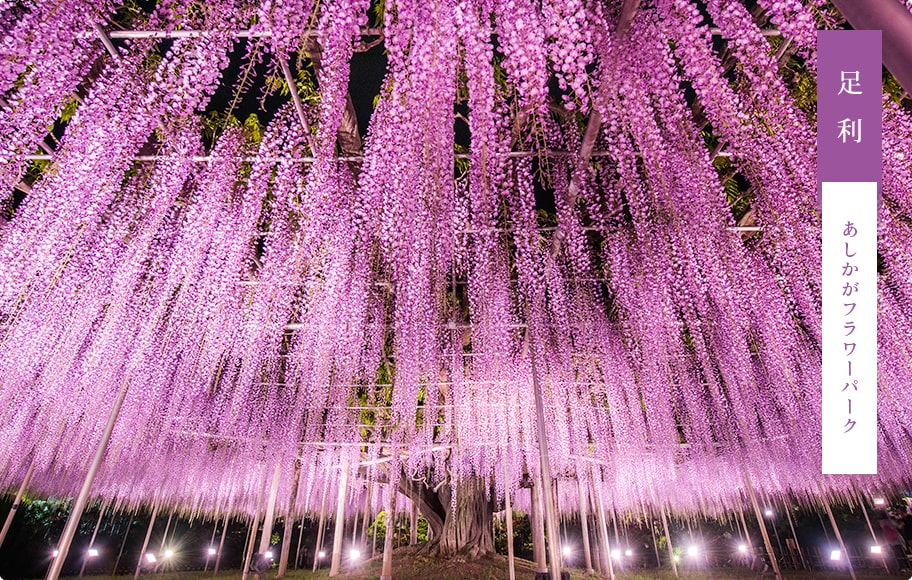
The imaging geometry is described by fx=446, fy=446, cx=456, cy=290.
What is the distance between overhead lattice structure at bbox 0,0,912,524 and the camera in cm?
249

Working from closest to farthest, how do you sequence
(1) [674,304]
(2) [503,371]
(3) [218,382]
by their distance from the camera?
(1) [674,304] < (2) [503,371] < (3) [218,382]

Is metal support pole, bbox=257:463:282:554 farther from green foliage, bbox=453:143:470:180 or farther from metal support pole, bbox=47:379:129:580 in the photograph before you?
green foliage, bbox=453:143:470:180

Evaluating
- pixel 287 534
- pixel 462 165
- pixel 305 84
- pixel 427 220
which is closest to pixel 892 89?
pixel 462 165

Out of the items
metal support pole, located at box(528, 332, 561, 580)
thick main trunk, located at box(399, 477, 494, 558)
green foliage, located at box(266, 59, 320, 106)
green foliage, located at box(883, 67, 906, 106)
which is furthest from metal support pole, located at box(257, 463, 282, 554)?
green foliage, located at box(883, 67, 906, 106)

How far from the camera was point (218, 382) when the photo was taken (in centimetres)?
848

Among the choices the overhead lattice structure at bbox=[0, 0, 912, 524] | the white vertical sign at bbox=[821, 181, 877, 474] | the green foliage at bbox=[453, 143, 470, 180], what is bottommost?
the white vertical sign at bbox=[821, 181, 877, 474]

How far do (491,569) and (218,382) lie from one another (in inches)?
251

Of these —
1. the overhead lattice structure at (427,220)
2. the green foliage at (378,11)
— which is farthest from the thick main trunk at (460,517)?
the green foliage at (378,11)

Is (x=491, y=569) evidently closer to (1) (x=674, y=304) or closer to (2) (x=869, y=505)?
(1) (x=674, y=304)

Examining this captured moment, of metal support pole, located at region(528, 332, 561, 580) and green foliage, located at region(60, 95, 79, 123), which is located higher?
green foliage, located at region(60, 95, 79, 123)

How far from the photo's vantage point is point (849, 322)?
5.23 ft

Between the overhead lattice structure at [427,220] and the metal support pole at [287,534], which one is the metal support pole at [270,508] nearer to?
the metal support pole at [287,534]

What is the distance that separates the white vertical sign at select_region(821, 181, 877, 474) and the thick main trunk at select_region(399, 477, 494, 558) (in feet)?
30.8

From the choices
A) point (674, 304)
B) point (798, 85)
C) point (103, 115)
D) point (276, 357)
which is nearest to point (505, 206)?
point (798, 85)
